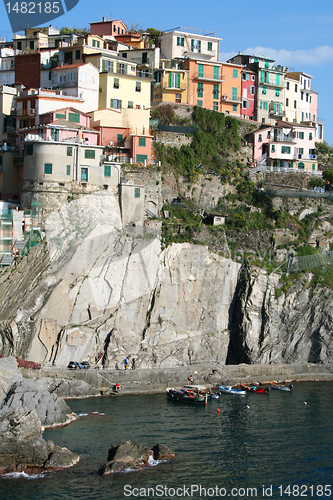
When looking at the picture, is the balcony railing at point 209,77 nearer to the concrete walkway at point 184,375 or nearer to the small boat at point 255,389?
the concrete walkway at point 184,375

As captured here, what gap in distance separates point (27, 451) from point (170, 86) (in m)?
51.5

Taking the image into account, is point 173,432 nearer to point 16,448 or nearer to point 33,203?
point 16,448

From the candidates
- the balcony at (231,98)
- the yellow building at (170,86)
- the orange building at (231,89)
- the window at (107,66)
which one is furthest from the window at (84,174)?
the balcony at (231,98)

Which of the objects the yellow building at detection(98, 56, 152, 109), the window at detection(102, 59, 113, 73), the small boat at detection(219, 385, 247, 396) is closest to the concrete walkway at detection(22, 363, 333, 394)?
the small boat at detection(219, 385, 247, 396)

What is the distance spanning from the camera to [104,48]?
80.8 metres

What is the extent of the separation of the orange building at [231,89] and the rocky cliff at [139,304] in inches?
923

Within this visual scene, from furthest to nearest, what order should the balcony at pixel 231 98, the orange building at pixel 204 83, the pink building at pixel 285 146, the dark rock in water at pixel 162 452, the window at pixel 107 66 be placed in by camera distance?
1. the balcony at pixel 231 98
2. the pink building at pixel 285 146
3. the orange building at pixel 204 83
4. the window at pixel 107 66
5. the dark rock in water at pixel 162 452

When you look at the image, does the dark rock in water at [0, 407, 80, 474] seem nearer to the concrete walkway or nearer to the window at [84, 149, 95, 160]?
the concrete walkway

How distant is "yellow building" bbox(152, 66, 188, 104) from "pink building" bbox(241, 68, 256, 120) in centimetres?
995

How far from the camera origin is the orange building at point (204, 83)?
83.6 m

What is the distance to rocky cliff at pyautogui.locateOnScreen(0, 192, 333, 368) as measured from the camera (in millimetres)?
63562

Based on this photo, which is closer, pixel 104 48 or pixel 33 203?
pixel 33 203

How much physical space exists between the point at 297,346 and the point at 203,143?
1023 inches

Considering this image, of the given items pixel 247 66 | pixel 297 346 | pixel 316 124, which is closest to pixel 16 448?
pixel 297 346
